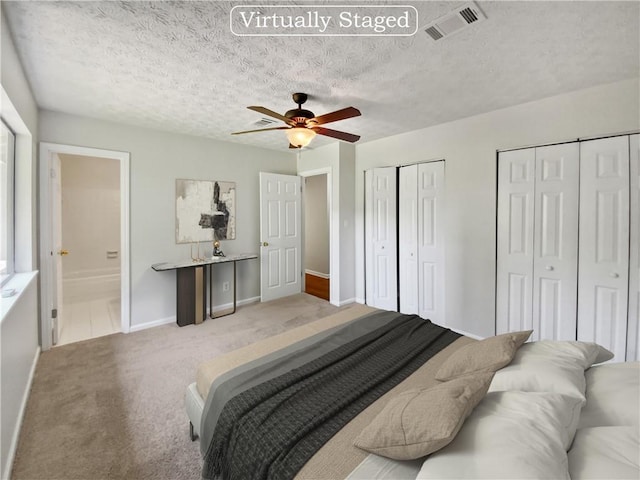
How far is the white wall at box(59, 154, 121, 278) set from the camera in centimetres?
507

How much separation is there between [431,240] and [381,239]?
0.76 metres

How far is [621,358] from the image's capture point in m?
2.40

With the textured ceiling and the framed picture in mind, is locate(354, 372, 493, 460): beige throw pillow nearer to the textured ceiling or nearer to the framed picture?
the textured ceiling

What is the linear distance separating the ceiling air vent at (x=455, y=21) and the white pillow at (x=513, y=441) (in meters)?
1.81

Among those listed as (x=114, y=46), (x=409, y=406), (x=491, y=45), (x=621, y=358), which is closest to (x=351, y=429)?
(x=409, y=406)

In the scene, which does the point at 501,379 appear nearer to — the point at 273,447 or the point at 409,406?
the point at 409,406

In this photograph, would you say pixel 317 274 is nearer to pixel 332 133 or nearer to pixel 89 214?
pixel 332 133

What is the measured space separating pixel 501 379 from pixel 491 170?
95.9 inches

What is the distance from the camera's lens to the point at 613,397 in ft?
3.70

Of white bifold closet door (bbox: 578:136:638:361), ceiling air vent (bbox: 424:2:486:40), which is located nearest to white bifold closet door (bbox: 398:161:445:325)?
white bifold closet door (bbox: 578:136:638:361)

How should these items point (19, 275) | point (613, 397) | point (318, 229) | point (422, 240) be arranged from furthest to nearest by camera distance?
point (318, 229), point (422, 240), point (19, 275), point (613, 397)

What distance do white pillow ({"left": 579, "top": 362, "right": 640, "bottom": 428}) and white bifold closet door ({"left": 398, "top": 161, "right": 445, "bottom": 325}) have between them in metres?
2.25

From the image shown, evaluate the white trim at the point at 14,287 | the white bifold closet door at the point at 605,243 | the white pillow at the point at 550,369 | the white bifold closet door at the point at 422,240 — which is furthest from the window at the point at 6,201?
the white bifold closet door at the point at 605,243

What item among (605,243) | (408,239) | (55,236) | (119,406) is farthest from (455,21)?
(55,236)
